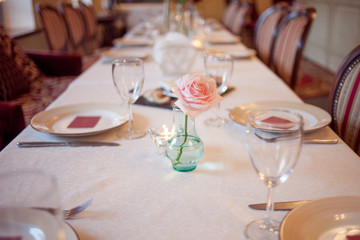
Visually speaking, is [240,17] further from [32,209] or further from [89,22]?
[32,209]

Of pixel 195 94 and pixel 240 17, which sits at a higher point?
pixel 195 94

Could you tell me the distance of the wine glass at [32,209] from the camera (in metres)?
0.41

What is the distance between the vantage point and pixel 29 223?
43 cm

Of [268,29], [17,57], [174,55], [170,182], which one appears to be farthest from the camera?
[268,29]

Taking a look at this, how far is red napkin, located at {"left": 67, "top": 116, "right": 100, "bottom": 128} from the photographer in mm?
1165

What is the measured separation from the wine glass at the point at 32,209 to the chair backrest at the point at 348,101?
1.02 metres

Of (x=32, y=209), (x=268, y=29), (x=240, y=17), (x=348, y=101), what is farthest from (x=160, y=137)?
(x=240, y=17)

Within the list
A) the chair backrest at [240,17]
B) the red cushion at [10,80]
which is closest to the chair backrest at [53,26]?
the red cushion at [10,80]

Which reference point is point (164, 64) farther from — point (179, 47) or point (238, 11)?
point (238, 11)

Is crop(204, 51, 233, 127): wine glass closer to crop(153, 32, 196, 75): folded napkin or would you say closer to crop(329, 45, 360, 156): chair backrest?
crop(329, 45, 360, 156): chair backrest

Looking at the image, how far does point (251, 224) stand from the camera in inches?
27.0

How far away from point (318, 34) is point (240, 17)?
6.68 ft

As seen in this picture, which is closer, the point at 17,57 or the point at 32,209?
the point at 32,209

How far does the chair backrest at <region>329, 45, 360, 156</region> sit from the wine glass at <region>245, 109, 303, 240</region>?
69 cm
